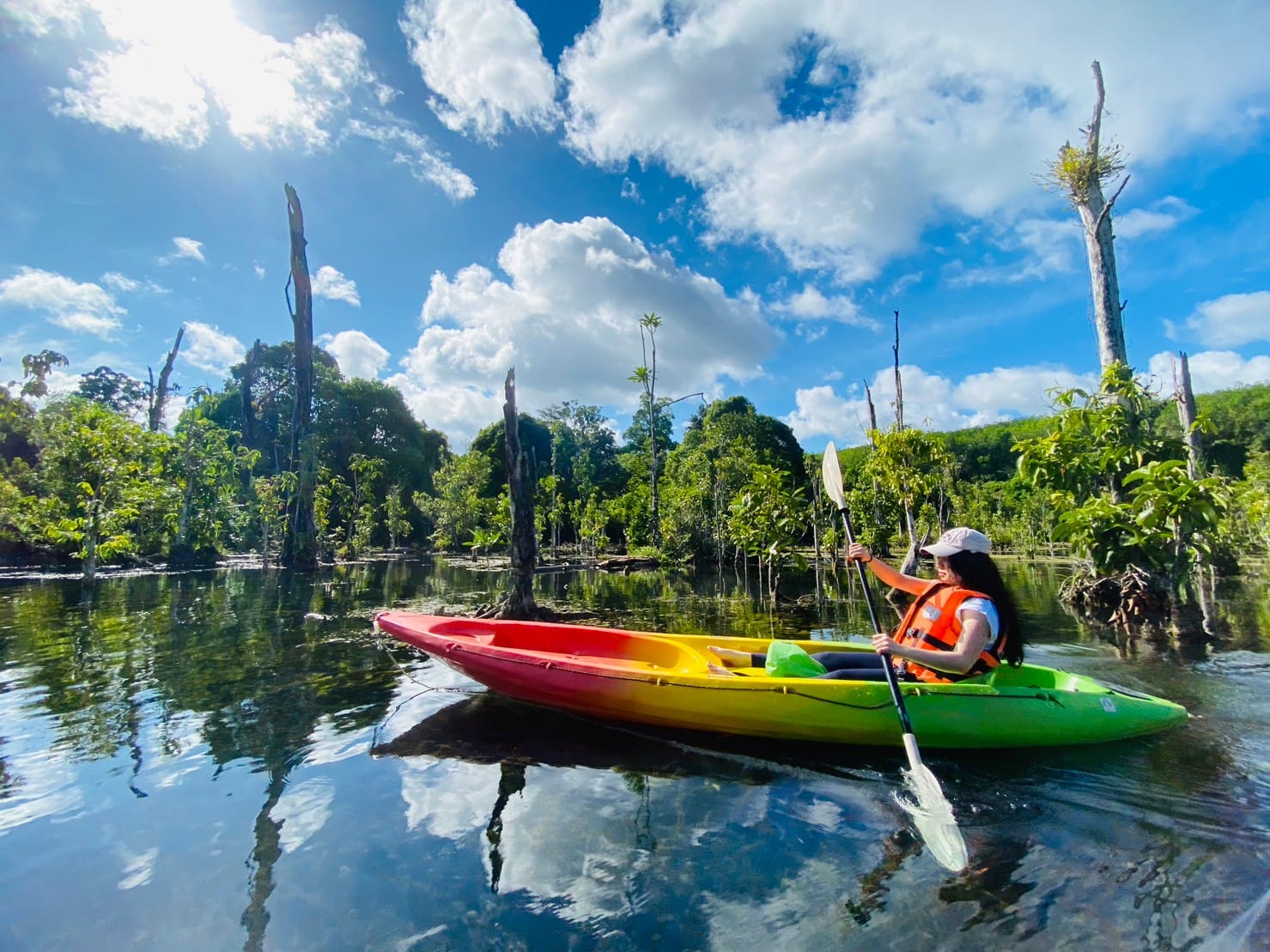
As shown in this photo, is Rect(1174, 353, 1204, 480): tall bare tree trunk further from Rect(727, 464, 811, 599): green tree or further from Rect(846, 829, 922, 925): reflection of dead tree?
Rect(846, 829, 922, 925): reflection of dead tree

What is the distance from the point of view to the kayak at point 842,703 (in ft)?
15.0

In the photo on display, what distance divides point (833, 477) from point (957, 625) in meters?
2.68

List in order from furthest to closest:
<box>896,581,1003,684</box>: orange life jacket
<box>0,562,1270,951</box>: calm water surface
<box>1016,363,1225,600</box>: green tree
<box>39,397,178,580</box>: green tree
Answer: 1. <box>39,397,178,580</box>: green tree
2. <box>1016,363,1225,600</box>: green tree
3. <box>896,581,1003,684</box>: orange life jacket
4. <box>0,562,1270,951</box>: calm water surface

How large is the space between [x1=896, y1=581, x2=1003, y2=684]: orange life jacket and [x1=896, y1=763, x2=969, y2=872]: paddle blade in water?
101cm

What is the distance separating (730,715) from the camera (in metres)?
4.80

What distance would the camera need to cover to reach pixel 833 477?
7.06 m

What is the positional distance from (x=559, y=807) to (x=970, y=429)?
54.1 m

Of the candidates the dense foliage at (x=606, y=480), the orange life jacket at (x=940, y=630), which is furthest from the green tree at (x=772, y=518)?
the orange life jacket at (x=940, y=630)

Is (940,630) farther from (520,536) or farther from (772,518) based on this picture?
(772,518)

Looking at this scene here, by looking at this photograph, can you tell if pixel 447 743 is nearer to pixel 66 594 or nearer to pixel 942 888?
pixel 942 888

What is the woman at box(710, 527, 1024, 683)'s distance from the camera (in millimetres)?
4414

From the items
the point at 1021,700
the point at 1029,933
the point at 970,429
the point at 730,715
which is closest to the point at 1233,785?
the point at 1021,700

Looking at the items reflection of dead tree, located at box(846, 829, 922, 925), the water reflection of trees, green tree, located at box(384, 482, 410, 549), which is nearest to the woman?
reflection of dead tree, located at box(846, 829, 922, 925)

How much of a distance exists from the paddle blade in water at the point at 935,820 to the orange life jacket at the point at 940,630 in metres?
1.01
